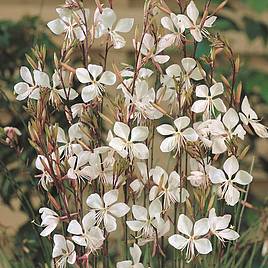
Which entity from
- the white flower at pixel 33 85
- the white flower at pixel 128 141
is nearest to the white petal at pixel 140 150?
the white flower at pixel 128 141


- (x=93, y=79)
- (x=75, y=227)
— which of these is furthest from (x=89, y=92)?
(x=75, y=227)

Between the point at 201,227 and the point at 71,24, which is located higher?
the point at 71,24

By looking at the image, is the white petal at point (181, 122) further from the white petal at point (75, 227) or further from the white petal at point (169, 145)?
the white petal at point (75, 227)

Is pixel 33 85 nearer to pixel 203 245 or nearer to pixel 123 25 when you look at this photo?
pixel 123 25

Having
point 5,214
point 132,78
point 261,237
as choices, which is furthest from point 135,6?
point 132,78

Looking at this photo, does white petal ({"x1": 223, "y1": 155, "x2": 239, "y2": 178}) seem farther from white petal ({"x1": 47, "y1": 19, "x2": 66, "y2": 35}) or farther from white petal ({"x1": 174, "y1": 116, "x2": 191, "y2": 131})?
white petal ({"x1": 47, "y1": 19, "x2": 66, "y2": 35})
